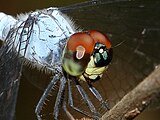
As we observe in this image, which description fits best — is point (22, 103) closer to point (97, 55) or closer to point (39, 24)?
point (39, 24)

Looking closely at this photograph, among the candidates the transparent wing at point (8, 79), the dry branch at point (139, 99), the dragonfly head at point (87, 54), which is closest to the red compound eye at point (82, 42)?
the dragonfly head at point (87, 54)

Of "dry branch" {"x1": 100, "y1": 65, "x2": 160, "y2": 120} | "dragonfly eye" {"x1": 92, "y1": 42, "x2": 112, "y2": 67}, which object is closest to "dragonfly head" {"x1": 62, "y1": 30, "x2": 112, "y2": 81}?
"dragonfly eye" {"x1": 92, "y1": 42, "x2": 112, "y2": 67}

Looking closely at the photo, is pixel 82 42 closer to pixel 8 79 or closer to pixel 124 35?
pixel 8 79

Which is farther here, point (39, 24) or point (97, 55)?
point (39, 24)

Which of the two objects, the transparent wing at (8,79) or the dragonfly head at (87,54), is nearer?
the dragonfly head at (87,54)

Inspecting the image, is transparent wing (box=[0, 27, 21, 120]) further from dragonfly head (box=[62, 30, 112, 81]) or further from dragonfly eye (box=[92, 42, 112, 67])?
dragonfly eye (box=[92, 42, 112, 67])

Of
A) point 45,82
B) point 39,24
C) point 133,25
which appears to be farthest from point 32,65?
point 133,25

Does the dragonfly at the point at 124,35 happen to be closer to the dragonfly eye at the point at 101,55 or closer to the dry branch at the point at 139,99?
the dragonfly eye at the point at 101,55
